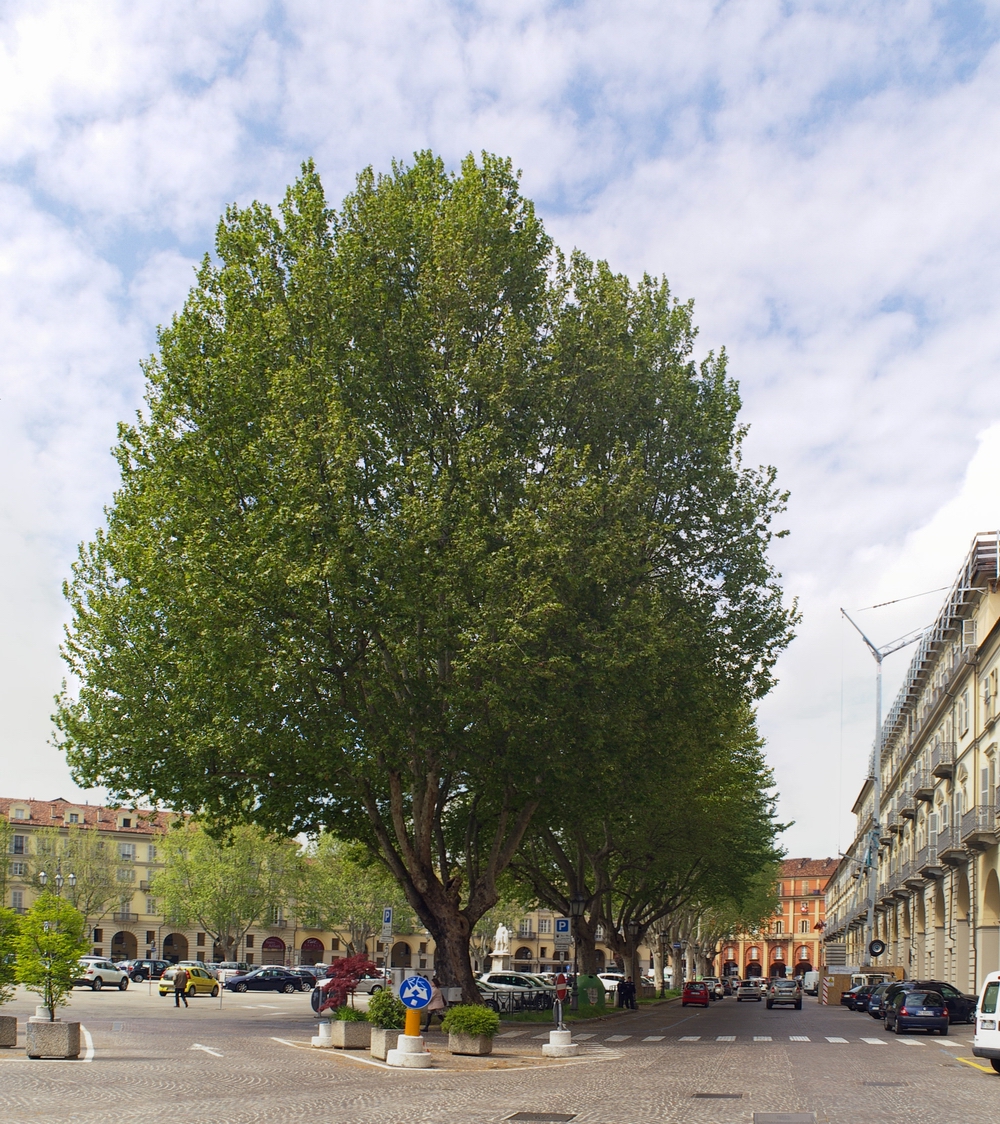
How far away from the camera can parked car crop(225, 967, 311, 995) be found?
63562 millimetres

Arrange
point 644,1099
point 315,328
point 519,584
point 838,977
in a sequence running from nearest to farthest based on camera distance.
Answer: point 644,1099 → point 519,584 → point 315,328 → point 838,977

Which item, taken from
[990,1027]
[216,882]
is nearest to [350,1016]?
[990,1027]

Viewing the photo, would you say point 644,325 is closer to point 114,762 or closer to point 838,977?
point 114,762

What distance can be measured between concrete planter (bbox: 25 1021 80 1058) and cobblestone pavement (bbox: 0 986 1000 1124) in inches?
15.7

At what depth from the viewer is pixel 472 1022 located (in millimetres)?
22562

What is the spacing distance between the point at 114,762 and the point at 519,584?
1208cm

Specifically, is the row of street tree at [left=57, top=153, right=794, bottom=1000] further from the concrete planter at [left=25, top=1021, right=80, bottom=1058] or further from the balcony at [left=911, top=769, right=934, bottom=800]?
the balcony at [left=911, top=769, right=934, bottom=800]

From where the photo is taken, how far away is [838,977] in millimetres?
72625

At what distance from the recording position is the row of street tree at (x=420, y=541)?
26.0m

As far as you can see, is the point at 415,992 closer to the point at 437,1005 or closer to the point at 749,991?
the point at 437,1005

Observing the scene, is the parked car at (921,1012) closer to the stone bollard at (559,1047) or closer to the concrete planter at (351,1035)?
the stone bollard at (559,1047)

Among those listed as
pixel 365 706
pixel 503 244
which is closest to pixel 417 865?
pixel 365 706

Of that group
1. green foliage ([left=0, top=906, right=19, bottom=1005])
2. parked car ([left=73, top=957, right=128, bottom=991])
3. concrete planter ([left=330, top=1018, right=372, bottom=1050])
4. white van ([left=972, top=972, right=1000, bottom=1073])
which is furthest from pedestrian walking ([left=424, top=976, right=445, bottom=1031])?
parked car ([left=73, top=957, right=128, bottom=991])

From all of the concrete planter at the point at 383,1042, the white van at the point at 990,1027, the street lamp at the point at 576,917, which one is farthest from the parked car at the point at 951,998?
the concrete planter at the point at 383,1042
